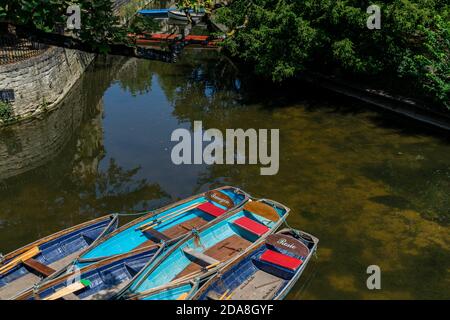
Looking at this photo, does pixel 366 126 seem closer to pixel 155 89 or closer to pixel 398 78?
pixel 398 78

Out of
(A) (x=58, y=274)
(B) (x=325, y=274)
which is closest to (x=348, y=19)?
(B) (x=325, y=274)

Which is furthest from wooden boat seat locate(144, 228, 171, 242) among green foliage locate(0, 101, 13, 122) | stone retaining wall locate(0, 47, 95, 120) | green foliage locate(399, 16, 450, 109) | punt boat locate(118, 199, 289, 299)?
green foliage locate(399, 16, 450, 109)

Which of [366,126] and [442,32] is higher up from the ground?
[442,32]

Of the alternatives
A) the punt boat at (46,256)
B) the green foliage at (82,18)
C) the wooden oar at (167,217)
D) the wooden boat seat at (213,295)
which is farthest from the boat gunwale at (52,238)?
the green foliage at (82,18)

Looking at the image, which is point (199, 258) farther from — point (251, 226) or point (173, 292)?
point (251, 226)

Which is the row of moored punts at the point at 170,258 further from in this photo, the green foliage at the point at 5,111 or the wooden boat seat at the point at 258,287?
the green foliage at the point at 5,111

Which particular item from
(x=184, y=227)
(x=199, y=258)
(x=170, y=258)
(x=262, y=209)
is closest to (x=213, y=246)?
(x=199, y=258)
